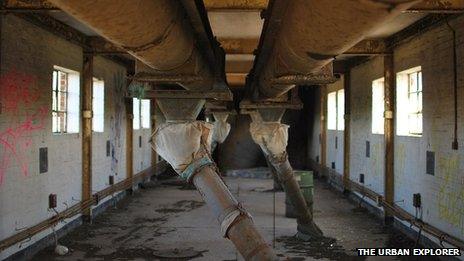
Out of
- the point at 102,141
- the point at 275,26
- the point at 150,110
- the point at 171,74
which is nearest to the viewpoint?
the point at 275,26

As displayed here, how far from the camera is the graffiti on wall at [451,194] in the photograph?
6.29 meters

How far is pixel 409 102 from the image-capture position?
8570mm

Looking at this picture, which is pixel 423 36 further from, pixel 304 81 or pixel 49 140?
pixel 49 140

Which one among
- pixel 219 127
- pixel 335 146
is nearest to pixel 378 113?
pixel 335 146

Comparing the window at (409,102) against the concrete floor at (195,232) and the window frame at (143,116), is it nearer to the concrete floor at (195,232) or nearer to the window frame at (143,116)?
the concrete floor at (195,232)

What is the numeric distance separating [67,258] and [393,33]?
6.80m

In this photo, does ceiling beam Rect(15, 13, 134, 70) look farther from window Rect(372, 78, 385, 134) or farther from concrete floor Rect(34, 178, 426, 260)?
window Rect(372, 78, 385, 134)

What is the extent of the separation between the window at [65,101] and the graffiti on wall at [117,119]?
253cm

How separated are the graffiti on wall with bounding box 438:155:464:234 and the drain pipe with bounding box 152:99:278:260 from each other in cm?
347

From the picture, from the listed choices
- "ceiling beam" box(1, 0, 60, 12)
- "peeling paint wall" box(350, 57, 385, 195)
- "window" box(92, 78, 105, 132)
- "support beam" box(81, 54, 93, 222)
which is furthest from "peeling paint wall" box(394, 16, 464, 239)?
"window" box(92, 78, 105, 132)

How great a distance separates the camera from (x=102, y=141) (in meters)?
10.9

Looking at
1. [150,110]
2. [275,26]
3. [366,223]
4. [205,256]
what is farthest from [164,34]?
[150,110]

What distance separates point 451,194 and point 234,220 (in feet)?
12.7

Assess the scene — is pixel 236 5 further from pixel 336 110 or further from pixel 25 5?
pixel 336 110
